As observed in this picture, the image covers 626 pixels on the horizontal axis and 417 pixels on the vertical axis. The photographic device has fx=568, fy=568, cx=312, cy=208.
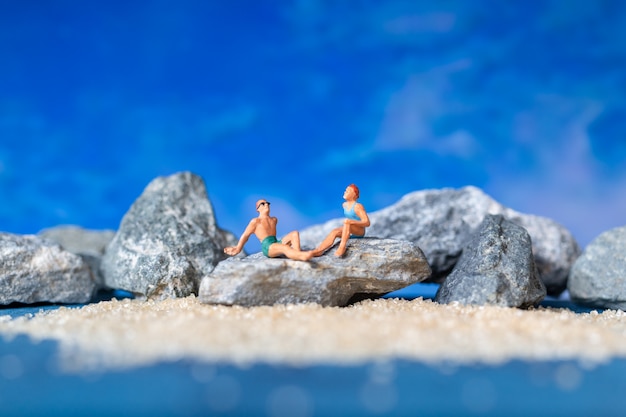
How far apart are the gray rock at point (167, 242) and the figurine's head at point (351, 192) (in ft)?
9.65

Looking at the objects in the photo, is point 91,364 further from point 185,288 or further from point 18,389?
point 185,288

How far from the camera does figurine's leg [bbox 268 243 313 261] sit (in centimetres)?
709

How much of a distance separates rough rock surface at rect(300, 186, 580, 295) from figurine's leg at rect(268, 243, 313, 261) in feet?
9.76

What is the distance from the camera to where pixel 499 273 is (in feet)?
24.7

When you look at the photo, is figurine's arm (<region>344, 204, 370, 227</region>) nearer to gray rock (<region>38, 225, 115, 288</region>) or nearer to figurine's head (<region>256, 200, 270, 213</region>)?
figurine's head (<region>256, 200, 270, 213</region>)

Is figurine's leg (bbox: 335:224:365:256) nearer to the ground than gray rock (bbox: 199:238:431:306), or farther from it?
farther from it

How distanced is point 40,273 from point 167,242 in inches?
80.5

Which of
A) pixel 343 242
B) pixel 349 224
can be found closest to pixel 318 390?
pixel 343 242

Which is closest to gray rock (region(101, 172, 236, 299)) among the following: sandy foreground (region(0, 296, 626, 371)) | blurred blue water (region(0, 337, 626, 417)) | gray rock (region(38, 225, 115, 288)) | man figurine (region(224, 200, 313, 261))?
man figurine (region(224, 200, 313, 261))

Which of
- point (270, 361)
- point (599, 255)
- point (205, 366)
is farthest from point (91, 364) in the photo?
point (599, 255)

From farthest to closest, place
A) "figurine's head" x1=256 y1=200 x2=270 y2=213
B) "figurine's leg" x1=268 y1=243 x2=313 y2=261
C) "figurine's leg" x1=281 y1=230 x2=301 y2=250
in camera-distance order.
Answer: "figurine's head" x1=256 y1=200 x2=270 y2=213 < "figurine's leg" x1=281 y1=230 x2=301 y2=250 < "figurine's leg" x1=268 y1=243 x2=313 y2=261

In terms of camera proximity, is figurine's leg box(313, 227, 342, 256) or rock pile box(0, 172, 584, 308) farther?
figurine's leg box(313, 227, 342, 256)

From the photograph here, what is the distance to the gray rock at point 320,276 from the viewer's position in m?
6.93

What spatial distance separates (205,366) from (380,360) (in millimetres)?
1337
